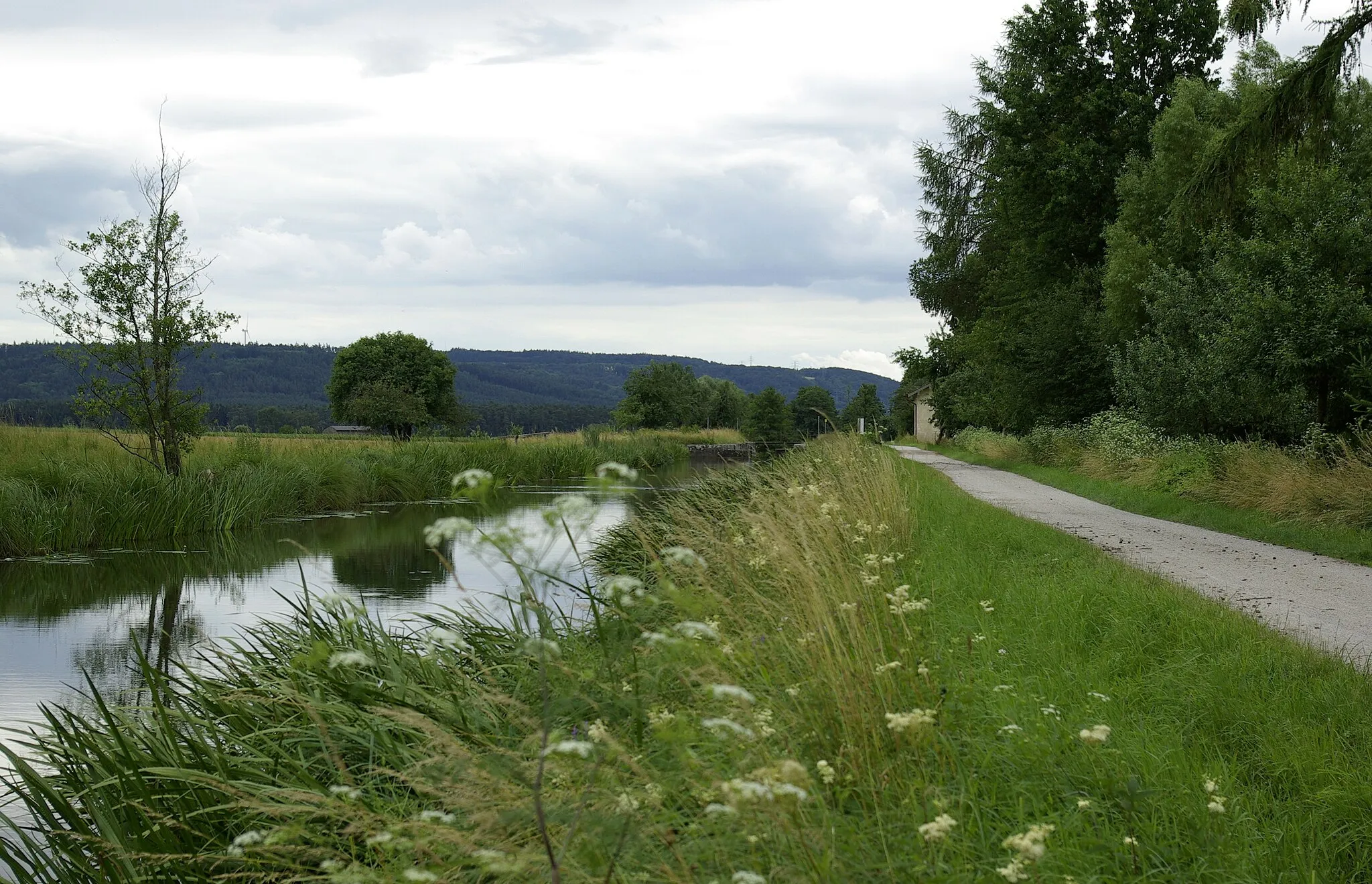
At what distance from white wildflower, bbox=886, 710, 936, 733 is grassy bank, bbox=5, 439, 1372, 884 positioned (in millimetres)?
18

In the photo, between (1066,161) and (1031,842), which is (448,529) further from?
(1066,161)

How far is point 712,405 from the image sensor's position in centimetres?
11456

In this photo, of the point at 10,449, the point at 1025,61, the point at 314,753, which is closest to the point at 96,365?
the point at 10,449

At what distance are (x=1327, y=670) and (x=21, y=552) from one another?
15758 mm

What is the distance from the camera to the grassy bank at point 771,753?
2830mm

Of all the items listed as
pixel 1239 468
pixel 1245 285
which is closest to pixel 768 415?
pixel 1245 285

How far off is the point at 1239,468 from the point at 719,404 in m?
106

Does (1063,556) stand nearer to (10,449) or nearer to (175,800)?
(175,800)

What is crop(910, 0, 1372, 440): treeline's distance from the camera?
14445 millimetres

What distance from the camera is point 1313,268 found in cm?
1462

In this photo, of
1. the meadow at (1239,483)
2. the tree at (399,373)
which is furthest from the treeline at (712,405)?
the meadow at (1239,483)

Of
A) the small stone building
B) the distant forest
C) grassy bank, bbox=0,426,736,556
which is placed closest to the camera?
grassy bank, bbox=0,426,736,556

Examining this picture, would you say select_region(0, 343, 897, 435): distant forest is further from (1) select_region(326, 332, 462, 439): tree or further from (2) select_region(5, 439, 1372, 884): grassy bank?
(2) select_region(5, 439, 1372, 884): grassy bank

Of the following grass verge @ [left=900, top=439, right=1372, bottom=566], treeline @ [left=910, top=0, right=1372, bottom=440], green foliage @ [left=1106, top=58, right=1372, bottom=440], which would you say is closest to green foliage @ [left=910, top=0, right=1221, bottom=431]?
treeline @ [left=910, top=0, right=1372, bottom=440]
